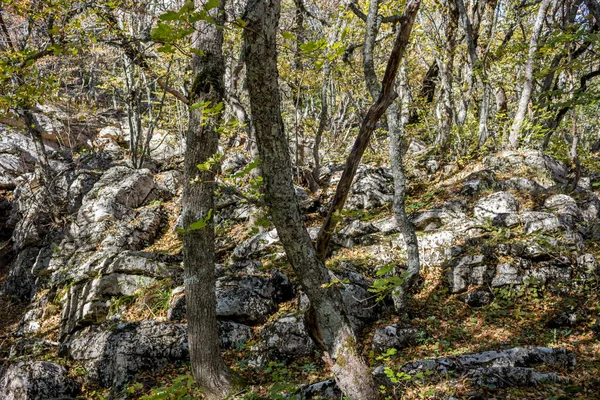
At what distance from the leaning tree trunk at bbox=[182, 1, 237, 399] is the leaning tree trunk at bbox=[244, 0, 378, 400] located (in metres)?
1.56

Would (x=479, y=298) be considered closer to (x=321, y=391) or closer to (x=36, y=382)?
(x=321, y=391)

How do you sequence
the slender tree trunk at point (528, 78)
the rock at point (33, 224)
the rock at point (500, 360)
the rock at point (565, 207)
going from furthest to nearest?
the rock at point (33, 224)
the slender tree trunk at point (528, 78)
the rock at point (565, 207)
the rock at point (500, 360)

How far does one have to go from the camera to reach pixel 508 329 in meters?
5.56

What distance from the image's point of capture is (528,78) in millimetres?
9180

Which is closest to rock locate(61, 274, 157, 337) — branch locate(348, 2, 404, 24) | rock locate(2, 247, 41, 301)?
rock locate(2, 247, 41, 301)

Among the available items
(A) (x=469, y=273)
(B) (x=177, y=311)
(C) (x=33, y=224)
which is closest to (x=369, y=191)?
(A) (x=469, y=273)

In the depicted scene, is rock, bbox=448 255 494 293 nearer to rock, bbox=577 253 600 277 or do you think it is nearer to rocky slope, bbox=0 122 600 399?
rocky slope, bbox=0 122 600 399

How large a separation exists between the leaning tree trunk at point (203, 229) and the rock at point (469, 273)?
4.64m

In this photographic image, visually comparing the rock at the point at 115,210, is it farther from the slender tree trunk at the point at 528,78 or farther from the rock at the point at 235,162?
the slender tree trunk at the point at 528,78

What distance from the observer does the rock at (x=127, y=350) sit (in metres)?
5.81

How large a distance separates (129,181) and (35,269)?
Result: 12.5 feet

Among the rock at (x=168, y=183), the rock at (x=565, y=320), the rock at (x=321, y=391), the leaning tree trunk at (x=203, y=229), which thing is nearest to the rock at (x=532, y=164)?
the rock at (x=565, y=320)

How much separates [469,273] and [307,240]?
5.18m

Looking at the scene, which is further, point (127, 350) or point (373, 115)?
point (127, 350)
